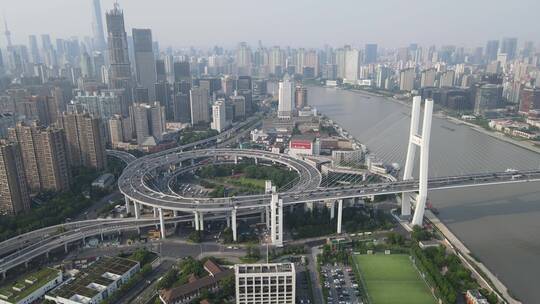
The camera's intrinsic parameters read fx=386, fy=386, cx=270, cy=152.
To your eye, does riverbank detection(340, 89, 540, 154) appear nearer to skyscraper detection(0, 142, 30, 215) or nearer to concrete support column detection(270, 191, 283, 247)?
concrete support column detection(270, 191, 283, 247)

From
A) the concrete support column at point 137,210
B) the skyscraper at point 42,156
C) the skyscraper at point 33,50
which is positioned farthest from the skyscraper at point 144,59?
the skyscraper at point 33,50

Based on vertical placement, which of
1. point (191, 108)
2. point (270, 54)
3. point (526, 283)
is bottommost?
point (526, 283)

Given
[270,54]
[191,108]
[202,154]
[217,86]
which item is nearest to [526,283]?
[202,154]

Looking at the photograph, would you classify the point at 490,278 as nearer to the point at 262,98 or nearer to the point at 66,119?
the point at 66,119

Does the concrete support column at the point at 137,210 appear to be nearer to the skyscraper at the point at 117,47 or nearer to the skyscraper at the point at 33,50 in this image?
the skyscraper at the point at 117,47

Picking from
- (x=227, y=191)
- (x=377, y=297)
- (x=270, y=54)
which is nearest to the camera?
(x=377, y=297)

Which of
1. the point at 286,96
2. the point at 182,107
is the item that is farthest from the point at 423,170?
the point at 182,107
